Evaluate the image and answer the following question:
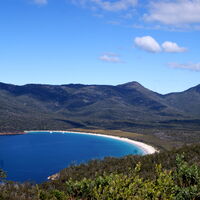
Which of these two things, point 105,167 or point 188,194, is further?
point 105,167

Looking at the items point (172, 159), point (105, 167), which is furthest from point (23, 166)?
point (172, 159)

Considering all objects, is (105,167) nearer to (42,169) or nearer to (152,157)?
(152,157)

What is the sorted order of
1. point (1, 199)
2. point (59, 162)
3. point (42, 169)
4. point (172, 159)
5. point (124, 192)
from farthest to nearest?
1. point (59, 162)
2. point (42, 169)
3. point (172, 159)
4. point (1, 199)
5. point (124, 192)

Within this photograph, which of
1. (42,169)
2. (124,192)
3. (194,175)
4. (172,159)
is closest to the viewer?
→ (124,192)

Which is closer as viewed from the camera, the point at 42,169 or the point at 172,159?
the point at 172,159

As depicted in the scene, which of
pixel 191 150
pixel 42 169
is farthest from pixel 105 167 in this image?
pixel 42 169

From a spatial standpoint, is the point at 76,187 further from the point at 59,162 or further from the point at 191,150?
the point at 59,162

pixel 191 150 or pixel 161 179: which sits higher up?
pixel 161 179

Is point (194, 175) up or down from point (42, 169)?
up

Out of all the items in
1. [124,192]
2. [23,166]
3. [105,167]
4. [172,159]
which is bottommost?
[23,166]
